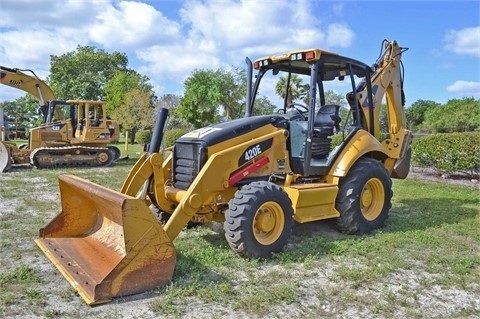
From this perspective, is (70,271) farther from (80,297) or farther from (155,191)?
(155,191)

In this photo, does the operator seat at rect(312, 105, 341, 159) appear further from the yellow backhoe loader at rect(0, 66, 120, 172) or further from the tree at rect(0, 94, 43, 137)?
the tree at rect(0, 94, 43, 137)

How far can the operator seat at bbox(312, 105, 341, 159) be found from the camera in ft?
20.7

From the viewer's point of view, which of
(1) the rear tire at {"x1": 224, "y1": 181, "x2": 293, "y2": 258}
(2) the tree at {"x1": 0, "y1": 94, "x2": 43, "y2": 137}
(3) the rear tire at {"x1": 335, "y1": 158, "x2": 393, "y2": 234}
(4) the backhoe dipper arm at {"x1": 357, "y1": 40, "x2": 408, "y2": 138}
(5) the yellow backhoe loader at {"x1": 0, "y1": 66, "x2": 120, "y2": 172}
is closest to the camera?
(1) the rear tire at {"x1": 224, "y1": 181, "x2": 293, "y2": 258}

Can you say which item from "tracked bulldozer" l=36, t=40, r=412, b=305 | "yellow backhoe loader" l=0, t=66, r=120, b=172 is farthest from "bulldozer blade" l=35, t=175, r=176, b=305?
"yellow backhoe loader" l=0, t=66, r=120, b=172

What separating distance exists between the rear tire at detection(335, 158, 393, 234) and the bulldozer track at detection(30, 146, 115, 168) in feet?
36.3

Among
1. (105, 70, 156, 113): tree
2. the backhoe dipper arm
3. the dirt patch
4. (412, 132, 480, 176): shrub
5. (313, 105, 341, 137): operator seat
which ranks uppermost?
(105, 70, 156, 113): tree

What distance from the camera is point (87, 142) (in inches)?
602

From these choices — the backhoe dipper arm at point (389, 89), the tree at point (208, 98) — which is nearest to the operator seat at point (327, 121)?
the backhoe dipper arm at point (389, 89)

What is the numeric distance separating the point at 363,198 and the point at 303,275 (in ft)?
7.43

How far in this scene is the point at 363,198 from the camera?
6418mm

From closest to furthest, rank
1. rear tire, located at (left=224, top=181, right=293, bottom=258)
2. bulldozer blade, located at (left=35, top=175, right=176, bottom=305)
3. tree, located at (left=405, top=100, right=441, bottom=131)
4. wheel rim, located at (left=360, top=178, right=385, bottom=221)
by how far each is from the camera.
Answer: bulldozer blade, located at (left=35, top=175, right=176, bottom=305) < rear tire, located at (left=224, top=181, right=293, bottom=258) < wheel rim, located at (left=360, top=178, right=385, bottom=221) < tree, located at (left=405, top=100, right=441, bottom=131)

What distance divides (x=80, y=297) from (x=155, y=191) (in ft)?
5.79

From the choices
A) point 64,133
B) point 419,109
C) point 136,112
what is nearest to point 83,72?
point 136,112

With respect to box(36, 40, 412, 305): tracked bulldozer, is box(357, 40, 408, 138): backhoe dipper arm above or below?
above
